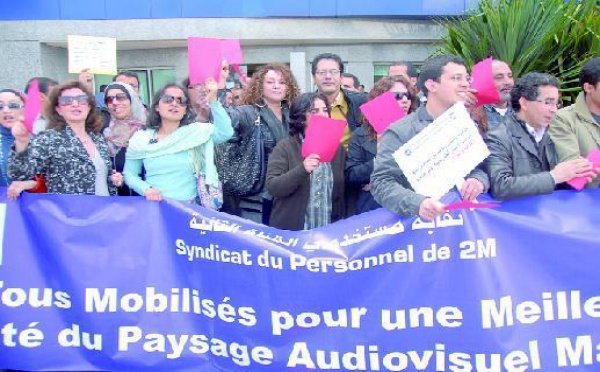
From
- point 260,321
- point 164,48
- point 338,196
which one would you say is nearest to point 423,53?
point 164,48

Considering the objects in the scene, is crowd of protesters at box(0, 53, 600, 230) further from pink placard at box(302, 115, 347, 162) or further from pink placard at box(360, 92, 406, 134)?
pink placard at box(360, 92, 406, 134)

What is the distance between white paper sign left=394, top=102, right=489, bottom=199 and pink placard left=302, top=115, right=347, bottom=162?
0.64m

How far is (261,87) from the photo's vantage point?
4723mm

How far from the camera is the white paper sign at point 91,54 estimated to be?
5.44m

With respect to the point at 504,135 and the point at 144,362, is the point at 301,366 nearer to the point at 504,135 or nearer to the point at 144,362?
the point at 144,362

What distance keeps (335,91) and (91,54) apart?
223 centimetres

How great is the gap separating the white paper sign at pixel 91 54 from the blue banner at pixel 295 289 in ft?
6.35

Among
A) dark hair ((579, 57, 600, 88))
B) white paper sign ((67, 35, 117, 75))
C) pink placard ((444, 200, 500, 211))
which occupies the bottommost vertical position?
pink placard ((444, 200, 500, 211))

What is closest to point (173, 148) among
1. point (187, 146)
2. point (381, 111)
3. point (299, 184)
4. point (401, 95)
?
point (187, 146)

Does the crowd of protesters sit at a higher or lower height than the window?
lower

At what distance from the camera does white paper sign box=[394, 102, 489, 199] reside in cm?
319

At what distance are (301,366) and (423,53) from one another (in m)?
14.6

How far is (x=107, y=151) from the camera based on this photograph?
417 centimetres

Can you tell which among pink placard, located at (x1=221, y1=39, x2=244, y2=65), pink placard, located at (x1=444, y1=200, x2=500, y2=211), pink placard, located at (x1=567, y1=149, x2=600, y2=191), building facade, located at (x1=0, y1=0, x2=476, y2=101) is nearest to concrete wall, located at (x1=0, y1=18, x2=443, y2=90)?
building facade, located at (x1=0, y1=0, x2=476, y2=101)
